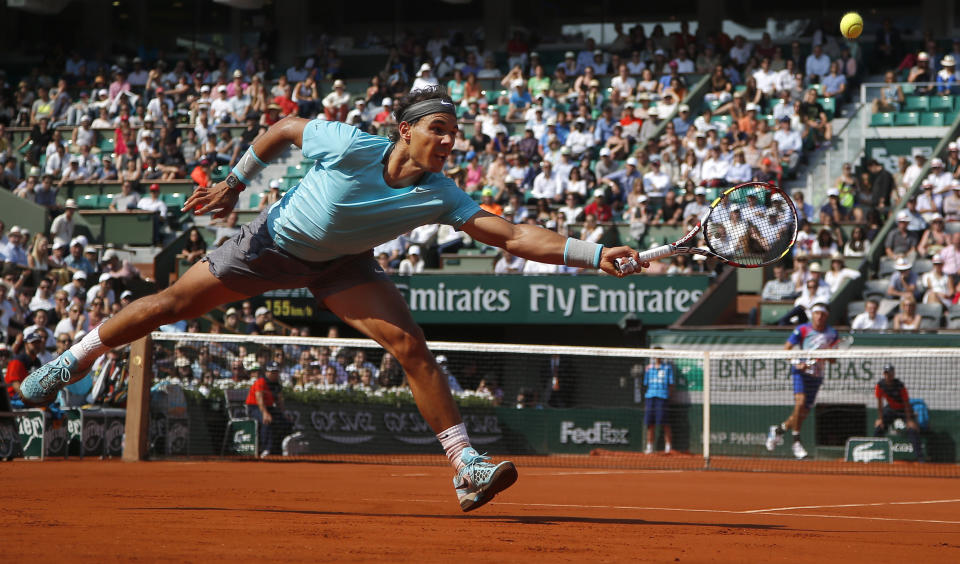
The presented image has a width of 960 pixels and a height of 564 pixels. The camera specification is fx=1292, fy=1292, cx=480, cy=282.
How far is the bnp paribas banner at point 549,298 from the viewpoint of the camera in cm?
1884

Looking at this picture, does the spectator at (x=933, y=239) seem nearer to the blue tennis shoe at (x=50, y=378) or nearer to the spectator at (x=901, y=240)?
the spectator at (x=901, y=240)

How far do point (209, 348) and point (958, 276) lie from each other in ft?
32.9

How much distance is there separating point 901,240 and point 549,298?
16.9 feet

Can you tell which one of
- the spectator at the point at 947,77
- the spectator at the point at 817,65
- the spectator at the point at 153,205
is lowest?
the spectator at the point at 153,205

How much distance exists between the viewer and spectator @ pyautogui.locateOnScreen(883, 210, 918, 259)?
18547mm

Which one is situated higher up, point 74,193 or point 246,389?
point 74,193

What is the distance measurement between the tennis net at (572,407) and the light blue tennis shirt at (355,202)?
799 cm

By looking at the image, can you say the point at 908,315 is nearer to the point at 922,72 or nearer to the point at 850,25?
the point at 850,25

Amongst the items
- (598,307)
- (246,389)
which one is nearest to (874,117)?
(598,307)

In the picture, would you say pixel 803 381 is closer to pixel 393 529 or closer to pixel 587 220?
pixel 587 220

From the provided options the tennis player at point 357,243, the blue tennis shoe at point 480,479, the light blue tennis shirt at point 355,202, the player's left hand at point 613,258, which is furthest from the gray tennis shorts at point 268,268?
the player's left hand at point 613,258

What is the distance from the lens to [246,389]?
52.7 feet

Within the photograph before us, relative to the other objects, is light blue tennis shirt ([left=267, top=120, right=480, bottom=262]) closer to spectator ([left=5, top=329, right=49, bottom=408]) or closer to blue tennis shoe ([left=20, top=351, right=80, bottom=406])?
blue tennis shoe ([left=20, top=351, right=80, bottom=406])

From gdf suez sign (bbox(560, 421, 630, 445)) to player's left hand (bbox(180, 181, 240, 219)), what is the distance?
1120 centimetres
